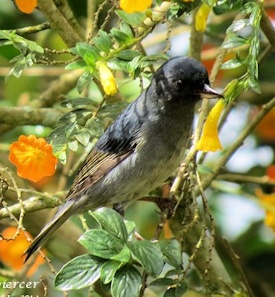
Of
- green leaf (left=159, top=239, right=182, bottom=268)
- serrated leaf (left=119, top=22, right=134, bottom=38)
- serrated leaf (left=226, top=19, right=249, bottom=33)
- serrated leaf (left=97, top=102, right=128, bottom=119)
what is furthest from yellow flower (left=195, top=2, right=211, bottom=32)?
green leaf (left=159, top=239, right=182, bottom=268)

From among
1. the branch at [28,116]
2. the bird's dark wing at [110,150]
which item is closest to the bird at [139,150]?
the bird's dark wing at [110,150]

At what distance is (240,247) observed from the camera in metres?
5.00

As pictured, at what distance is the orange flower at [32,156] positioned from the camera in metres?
3.23

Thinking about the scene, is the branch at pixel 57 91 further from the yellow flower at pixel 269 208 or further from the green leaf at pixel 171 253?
the green leaf at pixel 171 253

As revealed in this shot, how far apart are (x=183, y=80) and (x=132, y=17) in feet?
1.65

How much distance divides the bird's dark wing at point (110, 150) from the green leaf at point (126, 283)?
1.13m

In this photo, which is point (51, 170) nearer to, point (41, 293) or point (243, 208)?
point (41, 293)

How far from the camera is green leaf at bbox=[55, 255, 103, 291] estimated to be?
272 centimetres

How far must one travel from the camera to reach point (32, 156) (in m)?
3.20

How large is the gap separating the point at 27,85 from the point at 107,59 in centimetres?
199

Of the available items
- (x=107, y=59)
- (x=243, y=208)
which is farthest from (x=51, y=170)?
(x=243, y=208)

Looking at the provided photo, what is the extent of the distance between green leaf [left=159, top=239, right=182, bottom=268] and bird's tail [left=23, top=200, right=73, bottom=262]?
0.79 meters

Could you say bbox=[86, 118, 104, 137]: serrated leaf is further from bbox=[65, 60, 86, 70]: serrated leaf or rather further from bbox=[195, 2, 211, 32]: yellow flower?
bbox=[195, 2, 211, 32]: yellow flower

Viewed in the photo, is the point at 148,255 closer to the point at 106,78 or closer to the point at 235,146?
the point at 106,78
